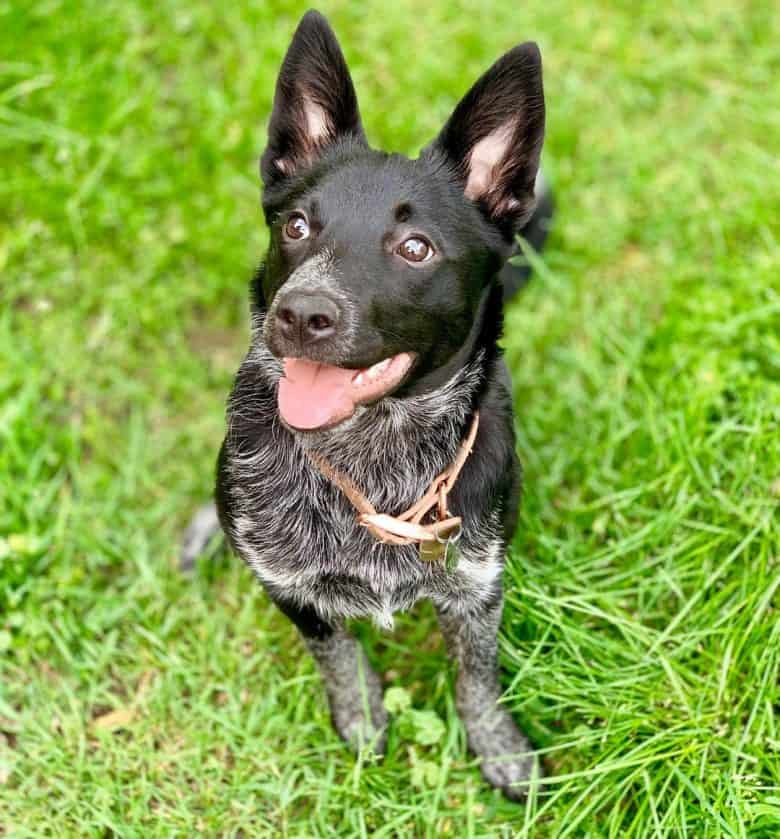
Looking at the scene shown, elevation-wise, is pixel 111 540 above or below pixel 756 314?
below

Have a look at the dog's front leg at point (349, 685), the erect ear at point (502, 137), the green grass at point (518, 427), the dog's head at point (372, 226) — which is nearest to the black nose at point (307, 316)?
the dog's head at point (372, 226)

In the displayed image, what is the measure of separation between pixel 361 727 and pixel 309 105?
6.95ft

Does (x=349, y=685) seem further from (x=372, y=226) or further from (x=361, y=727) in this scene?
(x=372, y=226)

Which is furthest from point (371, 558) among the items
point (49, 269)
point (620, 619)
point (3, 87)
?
point (3, 87)

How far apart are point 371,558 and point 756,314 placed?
2.13m

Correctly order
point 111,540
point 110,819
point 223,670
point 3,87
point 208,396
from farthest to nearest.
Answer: point 3,87, point 208,396, point 111,540, point 223,670, point 110,819

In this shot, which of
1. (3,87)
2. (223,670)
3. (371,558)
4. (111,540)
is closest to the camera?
(371,558)

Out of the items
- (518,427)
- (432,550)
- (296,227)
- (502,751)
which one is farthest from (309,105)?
(502,751)

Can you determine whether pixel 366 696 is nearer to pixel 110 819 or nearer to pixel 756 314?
pixel 110 819

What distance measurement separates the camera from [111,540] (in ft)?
13.7

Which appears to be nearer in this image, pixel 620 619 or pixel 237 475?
pixel 237 475

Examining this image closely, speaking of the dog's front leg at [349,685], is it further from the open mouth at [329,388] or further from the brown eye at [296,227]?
the brown eye at [296,227]

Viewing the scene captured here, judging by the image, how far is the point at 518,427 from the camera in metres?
4.41

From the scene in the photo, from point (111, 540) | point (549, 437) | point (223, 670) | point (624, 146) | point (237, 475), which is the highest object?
point (624, 146)
